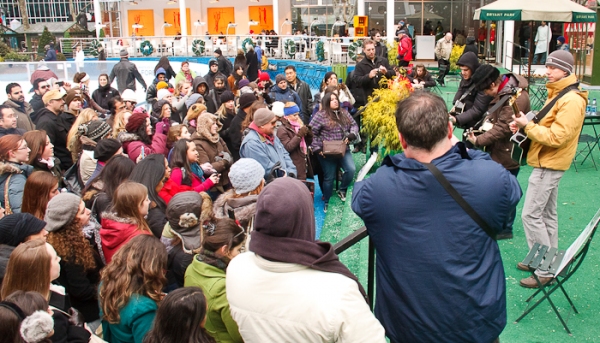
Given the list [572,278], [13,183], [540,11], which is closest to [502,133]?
[572,278]

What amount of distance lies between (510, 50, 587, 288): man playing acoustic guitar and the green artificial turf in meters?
0.28

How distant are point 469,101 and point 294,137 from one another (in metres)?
2.39

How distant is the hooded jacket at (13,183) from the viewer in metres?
5.37

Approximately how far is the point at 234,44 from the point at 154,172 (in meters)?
27.2

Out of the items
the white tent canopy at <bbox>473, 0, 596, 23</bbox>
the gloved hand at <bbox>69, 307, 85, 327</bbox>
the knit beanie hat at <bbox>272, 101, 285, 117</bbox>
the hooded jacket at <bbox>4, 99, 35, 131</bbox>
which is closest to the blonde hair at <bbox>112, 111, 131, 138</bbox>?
the hooded jacket at <bbox>4, 99, 35, 131</bbox>

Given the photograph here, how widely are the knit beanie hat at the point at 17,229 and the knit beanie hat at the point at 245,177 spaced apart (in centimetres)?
163

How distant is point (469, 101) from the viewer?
6.77m

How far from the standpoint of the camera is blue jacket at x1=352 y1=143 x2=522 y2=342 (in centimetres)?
Answer: 250

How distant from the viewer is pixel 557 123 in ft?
15.8

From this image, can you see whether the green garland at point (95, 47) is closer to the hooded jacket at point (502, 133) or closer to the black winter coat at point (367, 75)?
the black winter coat at point (367, 75)

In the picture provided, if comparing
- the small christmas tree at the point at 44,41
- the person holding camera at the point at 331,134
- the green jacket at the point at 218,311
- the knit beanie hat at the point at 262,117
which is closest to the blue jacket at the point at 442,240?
the green jacket at the point at 218,311

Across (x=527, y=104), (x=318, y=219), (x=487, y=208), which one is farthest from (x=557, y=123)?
(x=318, y=219)

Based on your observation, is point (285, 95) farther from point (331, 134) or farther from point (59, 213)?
point (59, 213)

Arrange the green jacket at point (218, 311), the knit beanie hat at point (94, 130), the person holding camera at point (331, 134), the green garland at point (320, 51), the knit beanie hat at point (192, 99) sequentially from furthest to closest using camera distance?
1. the green garland at point (320, 51)
2. the knit beanie hat at point (192, 99)
3. the person holding camera at point (331, 134)
4. the knit beanie hat at point (94, 130)
5. the green jacket at point (218, 311)
